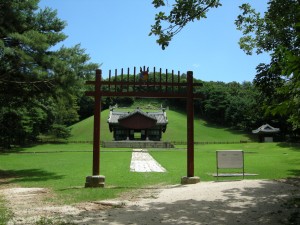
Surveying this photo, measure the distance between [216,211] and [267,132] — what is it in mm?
56303

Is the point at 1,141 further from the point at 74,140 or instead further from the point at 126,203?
the point at 126,203

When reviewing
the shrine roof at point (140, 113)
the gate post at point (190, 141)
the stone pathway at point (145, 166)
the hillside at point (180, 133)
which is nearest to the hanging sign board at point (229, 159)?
the gate post at point (190, 141)

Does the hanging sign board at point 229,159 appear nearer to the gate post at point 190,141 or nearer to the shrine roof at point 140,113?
the gate post at point 190,141

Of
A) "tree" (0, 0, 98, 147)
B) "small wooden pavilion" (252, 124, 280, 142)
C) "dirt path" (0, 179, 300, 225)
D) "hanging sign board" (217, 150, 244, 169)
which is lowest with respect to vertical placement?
"dirt path" (0, 179, 300, 225)

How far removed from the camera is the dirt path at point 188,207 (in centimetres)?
674

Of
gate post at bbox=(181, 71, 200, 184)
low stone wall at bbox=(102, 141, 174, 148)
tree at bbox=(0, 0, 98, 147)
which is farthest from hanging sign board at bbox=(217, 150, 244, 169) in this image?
low stone wall at bbox=(102, 141, 174, 148)

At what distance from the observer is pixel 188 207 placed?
7867 millimetres

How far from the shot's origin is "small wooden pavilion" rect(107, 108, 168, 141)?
182 feet

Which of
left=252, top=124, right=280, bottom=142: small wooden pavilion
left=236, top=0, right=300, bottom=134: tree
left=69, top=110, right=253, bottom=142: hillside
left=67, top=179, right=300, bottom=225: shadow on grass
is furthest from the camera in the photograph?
left=69, top=110, right=253, bottom=142: hillside

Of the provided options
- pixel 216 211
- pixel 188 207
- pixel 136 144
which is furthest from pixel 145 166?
pixel 136 144

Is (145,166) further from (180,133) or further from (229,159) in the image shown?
(180,133)

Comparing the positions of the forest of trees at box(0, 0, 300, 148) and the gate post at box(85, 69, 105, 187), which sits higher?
the forest of trees at box(0, 0, 300, 148)

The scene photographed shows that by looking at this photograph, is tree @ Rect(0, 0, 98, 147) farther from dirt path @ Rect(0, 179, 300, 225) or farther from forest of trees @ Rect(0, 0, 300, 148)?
dirt path @ Rect(0, 179, 300, 225)

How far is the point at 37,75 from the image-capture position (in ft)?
52.2
